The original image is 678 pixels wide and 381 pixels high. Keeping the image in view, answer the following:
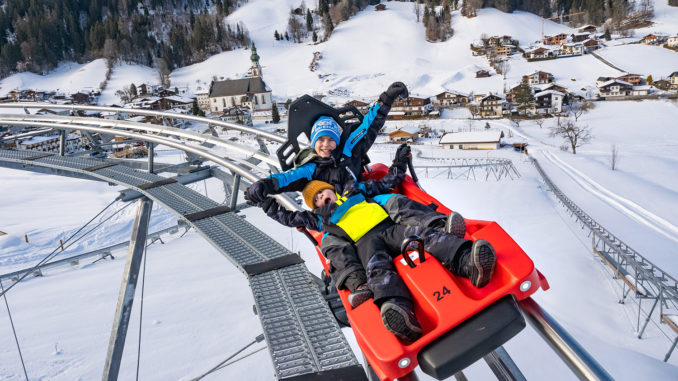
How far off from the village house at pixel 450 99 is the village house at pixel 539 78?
9889 mm

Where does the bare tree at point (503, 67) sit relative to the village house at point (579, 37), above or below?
below

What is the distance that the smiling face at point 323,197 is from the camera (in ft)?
9.84

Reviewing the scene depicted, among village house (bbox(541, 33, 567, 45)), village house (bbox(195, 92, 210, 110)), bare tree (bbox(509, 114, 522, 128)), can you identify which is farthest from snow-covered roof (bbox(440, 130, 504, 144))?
village house (bbox(541, 33, 567, 45))

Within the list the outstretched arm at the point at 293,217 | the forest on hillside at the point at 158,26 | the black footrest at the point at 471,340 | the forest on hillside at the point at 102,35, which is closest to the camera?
the black footrest at the point at 471,340

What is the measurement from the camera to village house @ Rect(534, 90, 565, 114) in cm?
4150

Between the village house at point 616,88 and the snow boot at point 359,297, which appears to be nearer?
the snow boot at point 359,297

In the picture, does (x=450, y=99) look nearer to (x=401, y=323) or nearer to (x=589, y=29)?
(x=589, y=29)

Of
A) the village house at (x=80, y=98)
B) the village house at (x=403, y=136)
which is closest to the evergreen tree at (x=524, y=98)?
the village house at (x=403, y=136)

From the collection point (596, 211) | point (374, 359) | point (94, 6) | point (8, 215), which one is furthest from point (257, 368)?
point (94, 6)

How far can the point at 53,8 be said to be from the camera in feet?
274

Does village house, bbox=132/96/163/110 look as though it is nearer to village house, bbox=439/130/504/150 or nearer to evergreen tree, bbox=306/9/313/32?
village house, bbox=439/130/504/150

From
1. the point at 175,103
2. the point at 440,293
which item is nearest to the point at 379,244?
the point at 440,293

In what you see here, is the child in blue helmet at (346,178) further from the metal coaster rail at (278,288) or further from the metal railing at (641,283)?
the metal railing at (641,283)

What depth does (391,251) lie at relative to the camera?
2.49m
